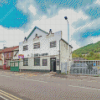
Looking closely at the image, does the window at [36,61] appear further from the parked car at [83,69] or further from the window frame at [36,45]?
the parked car at [83,69]

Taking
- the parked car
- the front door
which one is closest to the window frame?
the front door

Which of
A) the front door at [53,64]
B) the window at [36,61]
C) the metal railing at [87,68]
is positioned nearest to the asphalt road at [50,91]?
the metal railing at [87,68]

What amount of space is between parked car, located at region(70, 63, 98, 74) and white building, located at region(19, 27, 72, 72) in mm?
3654

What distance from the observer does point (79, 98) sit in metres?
5.21

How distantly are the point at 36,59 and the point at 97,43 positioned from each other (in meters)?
95.1

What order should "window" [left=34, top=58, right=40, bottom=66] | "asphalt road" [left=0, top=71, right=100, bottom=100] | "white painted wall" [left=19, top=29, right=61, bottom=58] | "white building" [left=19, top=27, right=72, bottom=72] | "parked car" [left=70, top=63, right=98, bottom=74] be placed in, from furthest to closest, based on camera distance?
"window" [left=34, top=58, right=40, bottom=66] < "white painted wall" [left=19, top=29, right=61, bottom=58] < "white building" [left=19, top=27, right=72, bottom=72] < "parked car" [left=70, top=63, right=98, bottom=74] < "asphalt road" [left=0, top=71, right=100, bottom=100]

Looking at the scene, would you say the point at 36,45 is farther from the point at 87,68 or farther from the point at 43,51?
the point at 87,68

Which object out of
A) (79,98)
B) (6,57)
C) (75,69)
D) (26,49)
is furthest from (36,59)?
(79,98)

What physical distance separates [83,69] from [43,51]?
991cm

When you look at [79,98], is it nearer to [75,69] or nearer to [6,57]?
[75,69]

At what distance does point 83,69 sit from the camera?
49.9ft

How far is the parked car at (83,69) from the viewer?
1468 cm

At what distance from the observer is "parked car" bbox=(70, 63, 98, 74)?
14.7 metres

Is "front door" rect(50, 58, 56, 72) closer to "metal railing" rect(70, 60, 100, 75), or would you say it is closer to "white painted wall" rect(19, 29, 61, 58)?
"white painted wall" rect(19, 29, 61, 58)
